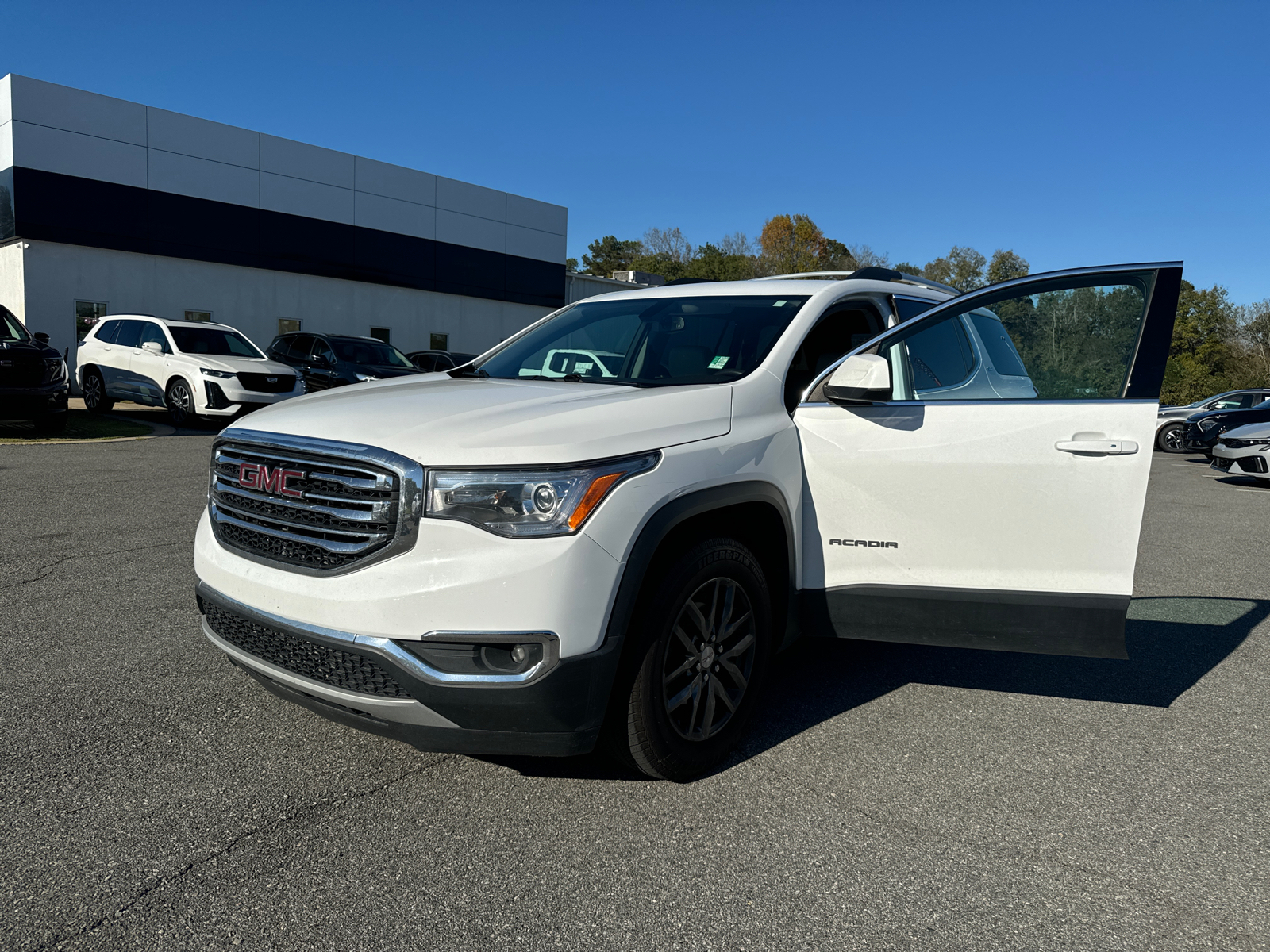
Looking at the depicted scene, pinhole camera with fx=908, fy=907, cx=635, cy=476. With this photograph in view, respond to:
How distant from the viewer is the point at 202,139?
2500 centimetres

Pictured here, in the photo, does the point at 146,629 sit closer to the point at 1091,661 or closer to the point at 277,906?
the point at 277,906

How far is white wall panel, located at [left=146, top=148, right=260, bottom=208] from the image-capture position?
79.5 feet

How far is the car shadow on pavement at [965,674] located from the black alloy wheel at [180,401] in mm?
A: 13533

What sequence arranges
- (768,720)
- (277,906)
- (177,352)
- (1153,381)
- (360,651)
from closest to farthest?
(277,906), (360,651), (1153,381), (768,720), (177,352)

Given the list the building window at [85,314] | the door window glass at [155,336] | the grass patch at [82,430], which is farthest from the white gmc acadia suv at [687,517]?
the building window at [85,314]

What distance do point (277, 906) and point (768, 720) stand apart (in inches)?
79.5

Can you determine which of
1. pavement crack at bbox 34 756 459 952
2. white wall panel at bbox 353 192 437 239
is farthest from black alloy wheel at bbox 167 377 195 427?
white wall panel at bbox 353 192 437 239

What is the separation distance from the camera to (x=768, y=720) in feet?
12.4

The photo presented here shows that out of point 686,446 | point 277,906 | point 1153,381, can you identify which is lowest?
point 277,906

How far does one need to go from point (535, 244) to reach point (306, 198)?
30.9 feet

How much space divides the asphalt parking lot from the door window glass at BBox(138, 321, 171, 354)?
12278 mm

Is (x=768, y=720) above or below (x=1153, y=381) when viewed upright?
below

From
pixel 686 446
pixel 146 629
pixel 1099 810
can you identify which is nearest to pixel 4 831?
pixel 146 629

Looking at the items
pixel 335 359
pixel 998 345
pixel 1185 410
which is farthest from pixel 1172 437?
pixel 998 345
